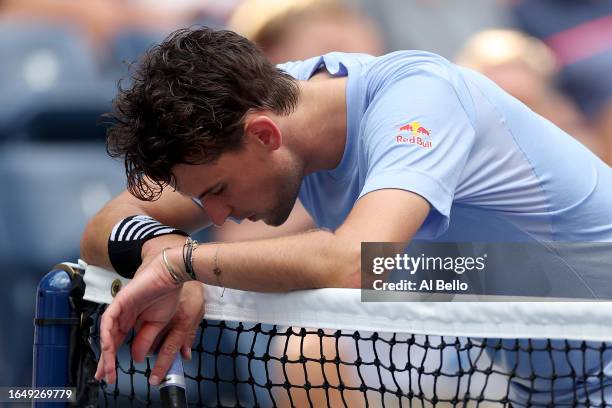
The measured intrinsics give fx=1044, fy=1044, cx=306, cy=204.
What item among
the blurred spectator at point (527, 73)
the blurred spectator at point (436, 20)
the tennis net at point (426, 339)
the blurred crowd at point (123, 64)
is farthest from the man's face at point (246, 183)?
the blurred spectator at point (436, 20)

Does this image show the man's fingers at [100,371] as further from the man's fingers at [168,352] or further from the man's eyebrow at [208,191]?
the man's eyebrow at [208,191]

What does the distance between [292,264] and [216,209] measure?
1.37 ft

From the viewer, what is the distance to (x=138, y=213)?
7.05 ft

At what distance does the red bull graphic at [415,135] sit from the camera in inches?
72.4

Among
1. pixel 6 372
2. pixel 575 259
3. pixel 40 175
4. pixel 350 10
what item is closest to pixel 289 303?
pixel 575 259

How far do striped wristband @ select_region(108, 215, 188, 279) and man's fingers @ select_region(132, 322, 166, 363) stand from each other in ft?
0.48

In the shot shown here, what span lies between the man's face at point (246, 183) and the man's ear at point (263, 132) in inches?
0.4

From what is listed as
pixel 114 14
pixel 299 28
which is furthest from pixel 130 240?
pixel 114 14

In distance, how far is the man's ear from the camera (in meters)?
1.98

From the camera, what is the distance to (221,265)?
5.73ft

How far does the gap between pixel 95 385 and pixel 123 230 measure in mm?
299

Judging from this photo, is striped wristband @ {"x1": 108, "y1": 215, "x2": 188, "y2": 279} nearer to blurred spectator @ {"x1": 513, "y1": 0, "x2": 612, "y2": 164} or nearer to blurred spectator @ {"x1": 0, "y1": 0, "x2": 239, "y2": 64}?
blurred spectator @ {"x1": 0, "y1": 0, "x2": 239, "y2": 64}

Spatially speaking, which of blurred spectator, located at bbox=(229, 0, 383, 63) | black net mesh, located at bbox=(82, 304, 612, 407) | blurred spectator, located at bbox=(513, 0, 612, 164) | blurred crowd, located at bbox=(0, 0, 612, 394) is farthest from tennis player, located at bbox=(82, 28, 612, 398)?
blurred spectator, located at bbox=(513, 0, 612, 164)

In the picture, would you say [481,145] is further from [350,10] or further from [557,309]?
[350,10]
